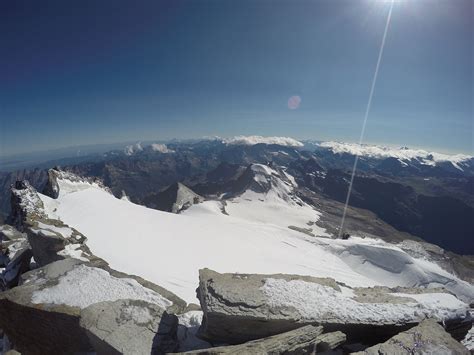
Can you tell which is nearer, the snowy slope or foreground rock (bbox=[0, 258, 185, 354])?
foreground rock (bbox=[0, 258, 185, 354])

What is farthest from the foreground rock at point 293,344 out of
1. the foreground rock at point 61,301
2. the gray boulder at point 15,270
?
the gray boulder at point 15,270

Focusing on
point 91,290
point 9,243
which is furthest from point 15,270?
point 91,290

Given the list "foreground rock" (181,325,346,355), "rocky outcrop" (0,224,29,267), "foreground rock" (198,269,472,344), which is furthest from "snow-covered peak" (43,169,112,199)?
"foreground rock" (181,325,346,355)

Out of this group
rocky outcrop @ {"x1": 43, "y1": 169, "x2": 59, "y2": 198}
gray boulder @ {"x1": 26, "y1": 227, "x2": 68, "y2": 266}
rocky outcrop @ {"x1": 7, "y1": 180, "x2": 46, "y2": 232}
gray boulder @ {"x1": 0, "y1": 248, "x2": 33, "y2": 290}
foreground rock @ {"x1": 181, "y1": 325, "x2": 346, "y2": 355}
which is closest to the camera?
foreground rock @ {"x1": 181, "y1": 325, "x2": 346, "y2": 355}

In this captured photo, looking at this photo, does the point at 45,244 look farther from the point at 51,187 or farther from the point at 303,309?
the point at 51,187

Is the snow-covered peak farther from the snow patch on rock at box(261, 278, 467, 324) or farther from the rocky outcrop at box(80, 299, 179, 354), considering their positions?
the snow patch on rock at box(261, 278, 467, 324)

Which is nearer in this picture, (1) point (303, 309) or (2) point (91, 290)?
(1) point (303, 309)

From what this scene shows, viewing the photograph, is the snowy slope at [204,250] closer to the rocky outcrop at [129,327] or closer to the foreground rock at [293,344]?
the rocky outcrop at [129,327]
